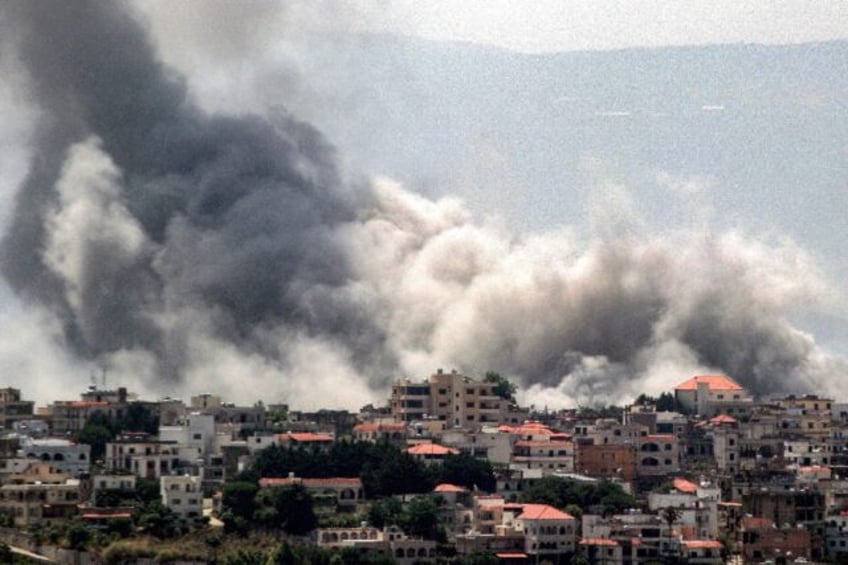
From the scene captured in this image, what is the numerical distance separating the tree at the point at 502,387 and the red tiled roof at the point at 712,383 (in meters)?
4.70

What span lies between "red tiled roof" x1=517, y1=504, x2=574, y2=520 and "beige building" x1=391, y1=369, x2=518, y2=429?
14.9 metres

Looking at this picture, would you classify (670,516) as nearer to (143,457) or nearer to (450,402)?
(143,457)

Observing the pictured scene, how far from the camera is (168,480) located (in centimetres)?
8012

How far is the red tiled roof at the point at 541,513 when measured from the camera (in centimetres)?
7769

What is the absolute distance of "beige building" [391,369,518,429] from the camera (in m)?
94.4

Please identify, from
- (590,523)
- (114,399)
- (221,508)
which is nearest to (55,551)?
(221,508)

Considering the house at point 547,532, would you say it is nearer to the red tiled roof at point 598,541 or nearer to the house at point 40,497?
the red tiled roof at point 598,541

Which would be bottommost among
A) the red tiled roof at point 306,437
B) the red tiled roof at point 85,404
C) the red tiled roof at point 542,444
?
the red tiled roof at point 306,437

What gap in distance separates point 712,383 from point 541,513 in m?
24.7

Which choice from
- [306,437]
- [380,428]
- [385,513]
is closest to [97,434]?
[306,437]

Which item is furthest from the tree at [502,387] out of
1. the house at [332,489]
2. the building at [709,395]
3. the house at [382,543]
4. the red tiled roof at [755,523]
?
the house at [382,543]

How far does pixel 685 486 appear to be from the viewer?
278 feet

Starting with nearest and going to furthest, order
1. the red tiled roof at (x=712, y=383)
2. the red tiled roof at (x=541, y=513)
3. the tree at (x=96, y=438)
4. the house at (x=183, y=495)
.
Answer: the red tiled roof at (x=541, y=513) < the house at (x=183, y=495) < the tree at (x=96, y=438) < the red tiled roof at (x=712, y=383)

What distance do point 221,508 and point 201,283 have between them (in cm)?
3183
